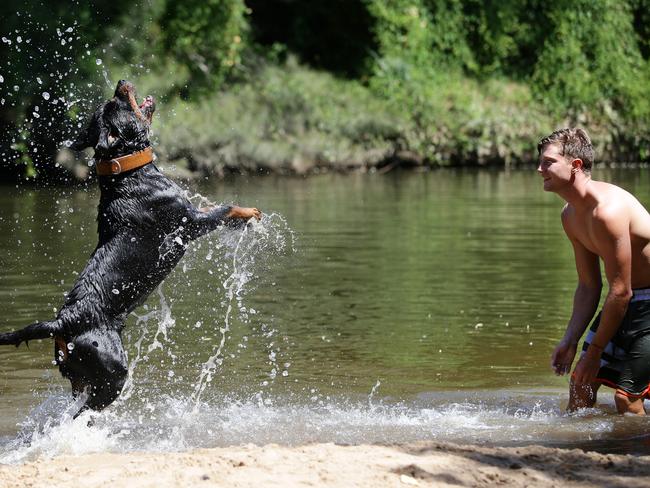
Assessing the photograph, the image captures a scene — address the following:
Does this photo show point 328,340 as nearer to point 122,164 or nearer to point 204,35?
point 122,164

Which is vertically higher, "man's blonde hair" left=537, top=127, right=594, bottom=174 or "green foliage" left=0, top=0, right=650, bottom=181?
"green foliage" left=0, top=0, right=650, bottom=181

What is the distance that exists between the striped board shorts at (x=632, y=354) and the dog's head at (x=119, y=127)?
292 cm

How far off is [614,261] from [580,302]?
1.96ft

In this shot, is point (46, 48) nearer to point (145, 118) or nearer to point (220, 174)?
point (220, 174)

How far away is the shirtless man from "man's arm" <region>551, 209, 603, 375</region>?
0.08 metres

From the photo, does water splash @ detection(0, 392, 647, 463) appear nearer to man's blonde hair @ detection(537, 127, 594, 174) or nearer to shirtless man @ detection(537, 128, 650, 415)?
shirtless man @ detection(537, 128, 650, 415)

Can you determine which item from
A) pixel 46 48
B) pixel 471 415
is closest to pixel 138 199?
pixel 471 415

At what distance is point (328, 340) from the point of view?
874 centimetres

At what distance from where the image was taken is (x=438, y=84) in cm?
2686

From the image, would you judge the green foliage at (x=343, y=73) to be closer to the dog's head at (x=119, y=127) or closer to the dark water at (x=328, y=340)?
the dark water at (x=328, y=340)

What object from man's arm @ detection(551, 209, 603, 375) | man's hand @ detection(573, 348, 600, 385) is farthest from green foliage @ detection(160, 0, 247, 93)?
man's hand @ detection(573, 348, 600, 385)

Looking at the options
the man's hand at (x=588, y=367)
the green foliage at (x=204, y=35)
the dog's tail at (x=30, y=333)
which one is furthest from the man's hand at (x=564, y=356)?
the green foliage at (x=204, y=35)

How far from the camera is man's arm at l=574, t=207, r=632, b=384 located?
5.89 metres

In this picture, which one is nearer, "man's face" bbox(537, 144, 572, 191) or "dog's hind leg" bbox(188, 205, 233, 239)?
"man's face" bbox(537, 144, 572, 191)
